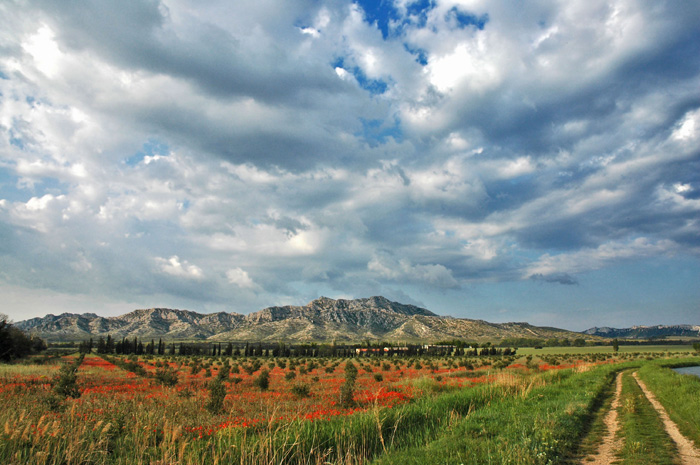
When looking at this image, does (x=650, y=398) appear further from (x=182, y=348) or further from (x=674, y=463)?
(x=182, y=348)

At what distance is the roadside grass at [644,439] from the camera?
895 cm

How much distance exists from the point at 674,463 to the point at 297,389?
2164 cm

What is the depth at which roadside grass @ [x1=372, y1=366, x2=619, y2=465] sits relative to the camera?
26.6 feet

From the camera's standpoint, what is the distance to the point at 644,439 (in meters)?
10.8

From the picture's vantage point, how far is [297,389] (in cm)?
2614

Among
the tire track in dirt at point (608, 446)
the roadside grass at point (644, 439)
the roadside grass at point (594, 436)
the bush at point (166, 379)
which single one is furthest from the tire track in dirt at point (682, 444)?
the bush at point (166, 379)

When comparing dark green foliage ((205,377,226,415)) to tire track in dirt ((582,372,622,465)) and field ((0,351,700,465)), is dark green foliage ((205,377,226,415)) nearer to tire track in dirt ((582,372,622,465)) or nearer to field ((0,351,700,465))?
field ((0,351,700,465))

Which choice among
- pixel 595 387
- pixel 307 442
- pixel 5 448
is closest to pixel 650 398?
pixel 595 387

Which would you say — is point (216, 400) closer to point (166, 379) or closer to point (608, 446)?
point (166, 379)

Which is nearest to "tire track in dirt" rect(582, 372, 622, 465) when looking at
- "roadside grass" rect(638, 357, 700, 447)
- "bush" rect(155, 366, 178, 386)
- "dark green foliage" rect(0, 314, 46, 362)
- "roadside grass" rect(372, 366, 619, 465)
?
"roadside grass" rect(372, 366, 619, 465)

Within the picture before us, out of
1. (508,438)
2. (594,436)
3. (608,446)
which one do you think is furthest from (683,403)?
(508,438)

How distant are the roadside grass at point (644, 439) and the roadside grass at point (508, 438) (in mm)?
1164

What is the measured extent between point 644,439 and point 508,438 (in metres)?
4.75

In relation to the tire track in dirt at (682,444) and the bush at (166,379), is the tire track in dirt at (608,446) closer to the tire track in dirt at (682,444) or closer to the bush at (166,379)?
the tire track in dirt at (682,444)
